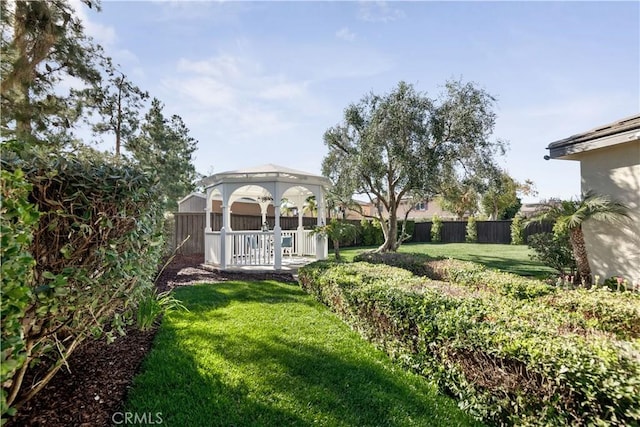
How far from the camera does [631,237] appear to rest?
6242 mm

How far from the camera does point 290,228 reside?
1762 cm

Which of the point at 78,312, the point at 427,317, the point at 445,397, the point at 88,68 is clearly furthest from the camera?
the point at 88,68

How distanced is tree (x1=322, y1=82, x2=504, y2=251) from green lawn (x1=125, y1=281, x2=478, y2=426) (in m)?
8.25

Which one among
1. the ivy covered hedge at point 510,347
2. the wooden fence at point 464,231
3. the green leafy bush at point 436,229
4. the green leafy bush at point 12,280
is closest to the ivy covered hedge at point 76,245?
the green leafy bush at point 12,280

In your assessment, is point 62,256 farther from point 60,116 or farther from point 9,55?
point 60,116

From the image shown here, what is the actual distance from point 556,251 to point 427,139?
5.43 m

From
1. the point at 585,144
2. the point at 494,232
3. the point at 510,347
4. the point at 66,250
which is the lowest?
the point at 510,347

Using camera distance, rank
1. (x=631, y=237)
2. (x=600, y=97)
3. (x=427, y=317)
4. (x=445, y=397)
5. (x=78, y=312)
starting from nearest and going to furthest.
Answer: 1. (x=78, y=312)
2. (x=445, y=397)
3. (x=427, y=317)
4. (x=631, y=237)
5. (x=600, y=97)

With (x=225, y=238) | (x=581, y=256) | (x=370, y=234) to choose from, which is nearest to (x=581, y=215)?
(x=581, y=256)

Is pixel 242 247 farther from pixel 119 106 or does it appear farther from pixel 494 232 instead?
pixel 494 232

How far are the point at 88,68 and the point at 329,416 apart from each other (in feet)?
39.2

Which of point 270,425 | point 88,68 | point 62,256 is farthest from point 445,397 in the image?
point 88,68

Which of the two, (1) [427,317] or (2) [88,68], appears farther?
(2) [88,68]

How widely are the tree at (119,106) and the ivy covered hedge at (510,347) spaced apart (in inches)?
544
